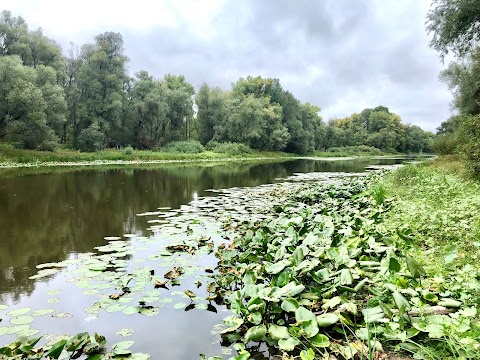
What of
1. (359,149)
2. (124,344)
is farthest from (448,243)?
(359,149)

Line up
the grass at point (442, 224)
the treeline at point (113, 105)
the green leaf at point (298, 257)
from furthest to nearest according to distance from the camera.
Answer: the treeline at point (113, 105) < the grass at point (442, 224) < the green leaf at point (298, 257)

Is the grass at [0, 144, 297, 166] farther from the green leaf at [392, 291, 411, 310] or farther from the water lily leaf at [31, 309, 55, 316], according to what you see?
the green leaf at [392, 291, 411, 310]

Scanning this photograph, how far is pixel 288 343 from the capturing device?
9.87 ft

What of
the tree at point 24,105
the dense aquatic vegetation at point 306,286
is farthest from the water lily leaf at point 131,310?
the tree at point 24,105

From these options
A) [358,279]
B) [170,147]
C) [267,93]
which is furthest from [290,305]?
[267,93]

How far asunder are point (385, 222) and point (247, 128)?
173 feet

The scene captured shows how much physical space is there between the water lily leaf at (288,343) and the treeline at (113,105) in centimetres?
3437

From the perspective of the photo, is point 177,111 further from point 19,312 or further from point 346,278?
point 346,278

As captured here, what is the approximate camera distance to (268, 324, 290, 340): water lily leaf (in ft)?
10.3

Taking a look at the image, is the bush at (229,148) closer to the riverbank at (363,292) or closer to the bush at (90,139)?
the bush at (90,139)

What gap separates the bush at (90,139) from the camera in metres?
40.5

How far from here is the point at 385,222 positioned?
6.83 metres

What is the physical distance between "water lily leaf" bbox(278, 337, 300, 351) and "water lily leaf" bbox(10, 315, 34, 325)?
2754 millimetres

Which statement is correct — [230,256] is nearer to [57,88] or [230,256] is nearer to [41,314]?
[41,314]
